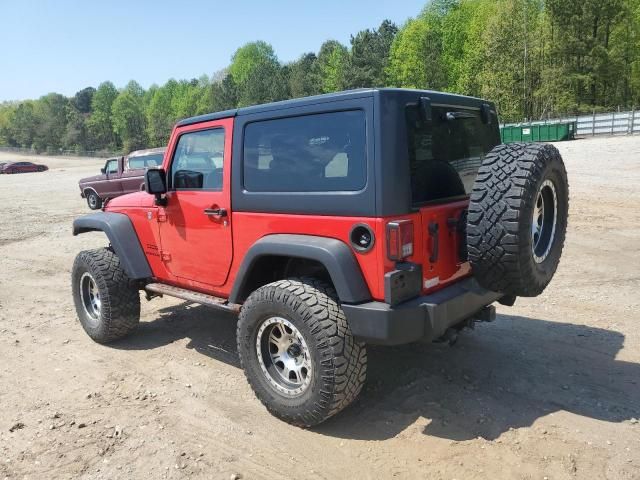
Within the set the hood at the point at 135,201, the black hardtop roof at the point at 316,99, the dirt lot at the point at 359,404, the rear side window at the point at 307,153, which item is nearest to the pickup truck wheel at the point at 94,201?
the dirt lot at the point at 359,404

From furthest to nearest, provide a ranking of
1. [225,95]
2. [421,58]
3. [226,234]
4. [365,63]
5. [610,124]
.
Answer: [225,95]
[365,63]
[421,58]
[610,124]
[226,234]

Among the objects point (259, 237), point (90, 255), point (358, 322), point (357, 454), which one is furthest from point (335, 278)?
point (90, 255)

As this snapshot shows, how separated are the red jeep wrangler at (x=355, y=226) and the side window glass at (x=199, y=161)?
2 centimetres

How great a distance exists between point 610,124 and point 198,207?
35898 millimetres

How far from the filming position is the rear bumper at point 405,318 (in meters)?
2.97

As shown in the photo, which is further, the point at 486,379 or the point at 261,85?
the point at 261,85

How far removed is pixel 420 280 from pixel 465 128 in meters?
1.28

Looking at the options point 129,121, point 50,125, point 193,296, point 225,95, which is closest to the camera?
point 193,296

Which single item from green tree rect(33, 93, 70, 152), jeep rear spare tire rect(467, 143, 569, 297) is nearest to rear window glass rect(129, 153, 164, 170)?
jeep rear spare tire rect(467, 143, 569, 297)

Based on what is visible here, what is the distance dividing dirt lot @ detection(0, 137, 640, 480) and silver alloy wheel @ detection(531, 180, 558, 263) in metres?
1.03

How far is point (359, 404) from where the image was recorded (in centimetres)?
366

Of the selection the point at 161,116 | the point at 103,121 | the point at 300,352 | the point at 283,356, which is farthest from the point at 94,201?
the point at 103,121

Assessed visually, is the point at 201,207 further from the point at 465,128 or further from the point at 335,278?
the point at 465,128

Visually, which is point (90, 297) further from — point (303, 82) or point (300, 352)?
point (303, 82)
